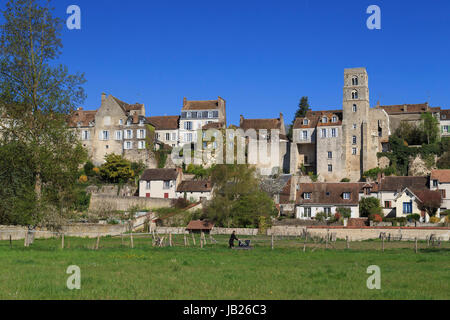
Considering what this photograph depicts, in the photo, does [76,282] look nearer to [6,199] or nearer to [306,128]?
[6,199]

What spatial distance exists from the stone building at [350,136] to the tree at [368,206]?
13.5 metres

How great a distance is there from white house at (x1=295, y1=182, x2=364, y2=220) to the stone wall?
14.8 meters

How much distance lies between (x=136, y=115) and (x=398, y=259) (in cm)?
6096

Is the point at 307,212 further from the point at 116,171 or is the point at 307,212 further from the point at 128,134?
the point at 128,134

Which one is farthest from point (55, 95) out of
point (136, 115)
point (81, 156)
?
point (136, 115)

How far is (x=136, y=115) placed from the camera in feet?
265

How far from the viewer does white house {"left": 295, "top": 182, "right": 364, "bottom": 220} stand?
193 feet

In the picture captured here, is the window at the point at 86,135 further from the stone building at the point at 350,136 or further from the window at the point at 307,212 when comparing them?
the window at the point at 307,212

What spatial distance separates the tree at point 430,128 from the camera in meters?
72.8

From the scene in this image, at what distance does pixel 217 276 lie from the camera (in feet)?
57.0

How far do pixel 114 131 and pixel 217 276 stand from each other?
65.6 meters

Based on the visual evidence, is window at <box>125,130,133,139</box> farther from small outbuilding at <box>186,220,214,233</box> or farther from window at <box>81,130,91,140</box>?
small outbuilding at <box>186,220,214,233</box>

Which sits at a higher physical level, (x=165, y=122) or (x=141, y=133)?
(x=165, y=122)

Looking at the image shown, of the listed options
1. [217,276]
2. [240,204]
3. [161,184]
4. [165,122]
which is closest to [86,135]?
[165,122]
